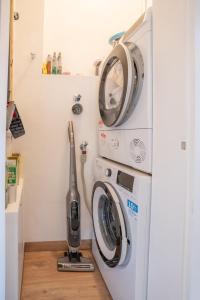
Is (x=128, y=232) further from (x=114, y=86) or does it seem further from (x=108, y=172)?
(x=114, y=86)

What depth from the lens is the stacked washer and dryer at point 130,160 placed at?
4.18ft

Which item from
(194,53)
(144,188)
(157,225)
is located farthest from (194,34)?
(157,225)

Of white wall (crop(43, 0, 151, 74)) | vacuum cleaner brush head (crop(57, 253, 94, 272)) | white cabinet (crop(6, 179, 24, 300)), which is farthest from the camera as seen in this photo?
white wall (crop(43, 0, 151, 74))

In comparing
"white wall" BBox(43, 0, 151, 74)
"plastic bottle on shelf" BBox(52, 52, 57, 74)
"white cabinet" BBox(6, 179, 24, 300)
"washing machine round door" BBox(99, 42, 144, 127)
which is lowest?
"white cabinet" BBox(6, 179, 24, 300)

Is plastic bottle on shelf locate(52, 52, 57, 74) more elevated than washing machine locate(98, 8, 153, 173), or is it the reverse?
plastic bottle on shelf locate(52, 52, 57, 74)

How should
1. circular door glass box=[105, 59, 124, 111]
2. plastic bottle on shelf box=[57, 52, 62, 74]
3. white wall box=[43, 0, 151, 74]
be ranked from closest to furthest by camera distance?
1. circular door glass box=[105, 59, 124, 111]
2. plastic bottle on shelf box=[57, 52, 62, 74]
3. white wall box=[43, 0, 151, 74]

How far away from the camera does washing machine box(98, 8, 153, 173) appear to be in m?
1.28

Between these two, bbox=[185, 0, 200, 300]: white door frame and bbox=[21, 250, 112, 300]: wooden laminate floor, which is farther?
bbox=[21, 250, 112, 300]: wooden laminate floor

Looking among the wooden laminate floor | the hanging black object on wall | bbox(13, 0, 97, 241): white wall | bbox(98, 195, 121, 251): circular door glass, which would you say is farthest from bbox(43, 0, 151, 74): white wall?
the wooden laminate floor

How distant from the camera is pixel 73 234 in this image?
215 centimetres

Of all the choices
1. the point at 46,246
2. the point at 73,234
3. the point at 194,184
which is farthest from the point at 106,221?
the point at 194,184

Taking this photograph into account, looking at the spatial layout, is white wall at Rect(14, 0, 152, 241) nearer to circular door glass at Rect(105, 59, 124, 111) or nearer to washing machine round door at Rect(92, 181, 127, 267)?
washing machine round door at Rect(92, 181, 127, 267)

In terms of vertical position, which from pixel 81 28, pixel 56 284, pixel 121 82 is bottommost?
pixel 56 284

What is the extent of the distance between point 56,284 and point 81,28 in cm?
217
